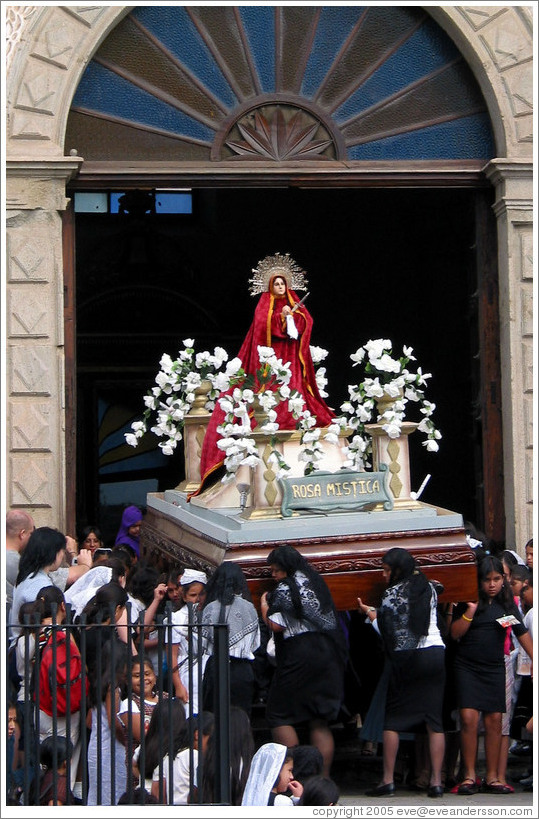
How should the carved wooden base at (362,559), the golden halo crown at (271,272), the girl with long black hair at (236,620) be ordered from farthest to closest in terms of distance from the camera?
the golden halo crown at (271,272)
the carved wooden base at (362,559)
the girl with long black hair at (236,620)

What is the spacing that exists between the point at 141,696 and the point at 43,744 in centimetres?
57

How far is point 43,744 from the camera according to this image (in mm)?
5895

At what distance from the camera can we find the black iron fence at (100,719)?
18.5ft

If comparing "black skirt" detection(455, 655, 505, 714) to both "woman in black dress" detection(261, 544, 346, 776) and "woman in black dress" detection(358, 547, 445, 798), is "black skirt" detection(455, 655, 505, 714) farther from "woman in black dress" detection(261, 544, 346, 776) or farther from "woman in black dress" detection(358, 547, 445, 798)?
"woman in black dress" detection(261, 544, 346, 776)

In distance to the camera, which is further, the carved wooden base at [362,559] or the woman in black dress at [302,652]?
the carved wooden base at [362,559]

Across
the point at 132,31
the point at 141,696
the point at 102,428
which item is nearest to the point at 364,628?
the point at 141,696

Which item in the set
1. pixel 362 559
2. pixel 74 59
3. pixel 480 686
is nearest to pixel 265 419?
pixel 362 559

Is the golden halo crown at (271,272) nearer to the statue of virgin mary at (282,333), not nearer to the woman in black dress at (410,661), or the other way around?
the statue of virgin mary at (282,333)

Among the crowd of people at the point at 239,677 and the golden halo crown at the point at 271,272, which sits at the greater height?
the golden halo crown at the point at 271,272

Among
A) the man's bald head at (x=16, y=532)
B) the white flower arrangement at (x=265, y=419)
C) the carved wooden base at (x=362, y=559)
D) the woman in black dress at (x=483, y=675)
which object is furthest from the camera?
the white flower arrangement at (x=265, y=419)

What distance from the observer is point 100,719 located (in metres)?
5.64

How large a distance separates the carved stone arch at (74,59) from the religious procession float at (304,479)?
7.51 feet

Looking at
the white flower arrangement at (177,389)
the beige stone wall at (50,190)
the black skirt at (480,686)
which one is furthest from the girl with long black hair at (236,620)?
the beige stone wall at (50,190)

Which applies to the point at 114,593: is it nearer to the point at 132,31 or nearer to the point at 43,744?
the point at 43,744
